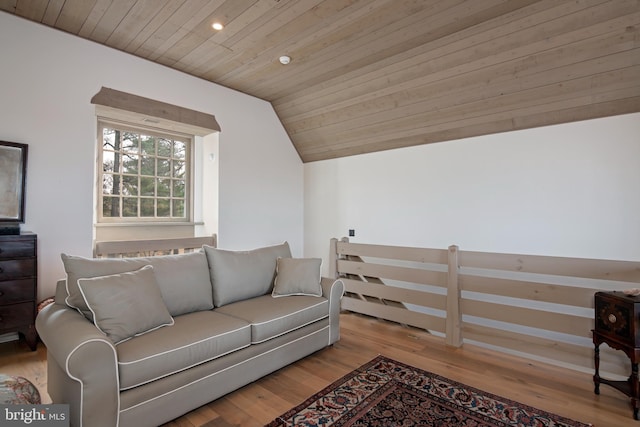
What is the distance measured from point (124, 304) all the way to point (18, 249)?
4.51 ft

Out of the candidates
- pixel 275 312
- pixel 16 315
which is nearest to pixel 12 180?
pixel 16 315

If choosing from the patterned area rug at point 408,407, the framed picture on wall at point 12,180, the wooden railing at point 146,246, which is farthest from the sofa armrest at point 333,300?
the framed picture on wall at point 12,180

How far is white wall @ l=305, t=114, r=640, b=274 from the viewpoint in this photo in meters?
2.63

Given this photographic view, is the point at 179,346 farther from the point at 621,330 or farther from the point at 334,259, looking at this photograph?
the point at 621,330

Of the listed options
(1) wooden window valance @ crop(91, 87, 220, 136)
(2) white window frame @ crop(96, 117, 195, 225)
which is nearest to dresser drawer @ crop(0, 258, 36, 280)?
(2) white window frame @ crop(96, 117, 195, 225)

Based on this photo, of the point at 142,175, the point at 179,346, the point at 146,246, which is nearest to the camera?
the point at 179,346

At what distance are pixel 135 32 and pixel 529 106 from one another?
11.6 ft

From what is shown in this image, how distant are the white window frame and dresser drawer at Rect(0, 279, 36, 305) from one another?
0.97 meters

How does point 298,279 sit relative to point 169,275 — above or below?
below

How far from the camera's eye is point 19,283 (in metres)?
2.56

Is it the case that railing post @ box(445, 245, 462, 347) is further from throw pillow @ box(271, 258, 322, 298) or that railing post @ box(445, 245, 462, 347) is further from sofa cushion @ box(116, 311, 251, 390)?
sofa cushion @ box(116, 311, 251, 390)

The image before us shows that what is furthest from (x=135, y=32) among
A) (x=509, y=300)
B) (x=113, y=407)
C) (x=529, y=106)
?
(x=509, y=300)

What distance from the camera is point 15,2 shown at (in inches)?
99.5

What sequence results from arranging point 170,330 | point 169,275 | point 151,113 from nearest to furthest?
point 170,330
point 169,275
point 151,113
